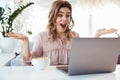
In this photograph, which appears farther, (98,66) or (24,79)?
(98,66)

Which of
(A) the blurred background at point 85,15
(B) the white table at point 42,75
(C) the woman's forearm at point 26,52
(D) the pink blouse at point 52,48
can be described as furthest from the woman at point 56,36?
(A) the blurred background at point 85,15

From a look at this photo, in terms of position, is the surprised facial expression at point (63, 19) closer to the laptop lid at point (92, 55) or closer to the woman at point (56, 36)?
the woman at point (56, 36)

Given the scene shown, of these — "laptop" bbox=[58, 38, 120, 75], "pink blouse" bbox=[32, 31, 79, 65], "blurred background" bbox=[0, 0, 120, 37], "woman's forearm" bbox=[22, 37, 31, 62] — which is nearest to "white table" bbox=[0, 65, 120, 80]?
"laptop" bbox=[58, 38, 120, 75]

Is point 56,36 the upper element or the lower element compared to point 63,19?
lower

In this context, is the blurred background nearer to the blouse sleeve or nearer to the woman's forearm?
the blouse sleeve

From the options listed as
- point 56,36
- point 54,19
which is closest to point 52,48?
point 56,36

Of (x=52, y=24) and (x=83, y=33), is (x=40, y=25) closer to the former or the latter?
(x=83, y=33)

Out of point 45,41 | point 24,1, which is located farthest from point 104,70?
point 24,1

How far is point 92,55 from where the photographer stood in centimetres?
99

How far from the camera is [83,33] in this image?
167 inches

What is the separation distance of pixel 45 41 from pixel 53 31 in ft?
0.32

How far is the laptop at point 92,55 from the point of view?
0.96 meters

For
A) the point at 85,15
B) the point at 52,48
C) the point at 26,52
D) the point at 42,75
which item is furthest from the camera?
the point at 85,15

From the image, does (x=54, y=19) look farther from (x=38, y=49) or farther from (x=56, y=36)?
(x=38, y=49)
